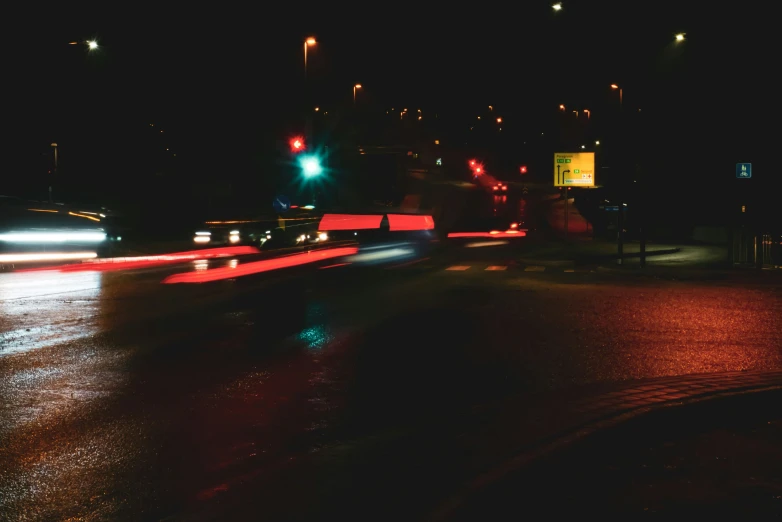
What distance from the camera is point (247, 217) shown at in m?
44.5

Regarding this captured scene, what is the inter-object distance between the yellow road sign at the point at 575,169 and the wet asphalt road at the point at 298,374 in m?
41.9

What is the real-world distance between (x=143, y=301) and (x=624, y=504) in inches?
530

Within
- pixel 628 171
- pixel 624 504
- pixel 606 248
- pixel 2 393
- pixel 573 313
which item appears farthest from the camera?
pixel 606 248

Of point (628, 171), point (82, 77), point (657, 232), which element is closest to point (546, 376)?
point (628, 171)

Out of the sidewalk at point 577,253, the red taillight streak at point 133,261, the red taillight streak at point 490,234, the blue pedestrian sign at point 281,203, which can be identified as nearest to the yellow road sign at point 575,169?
the red taillight streak at point 490,234

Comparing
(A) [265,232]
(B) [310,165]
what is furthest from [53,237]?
(B) [310,165]

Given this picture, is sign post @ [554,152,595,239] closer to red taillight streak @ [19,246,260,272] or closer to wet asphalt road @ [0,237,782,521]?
red taillight streak @ [19,246,260,272]

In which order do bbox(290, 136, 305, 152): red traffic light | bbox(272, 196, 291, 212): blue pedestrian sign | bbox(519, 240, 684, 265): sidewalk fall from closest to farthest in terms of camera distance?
bbox(519, 240, 684, 265): sidewalk
bbox(272, 196, 291, 212): blue pedestrian sign
bbox(290, 136, 305, 152): red traffic light

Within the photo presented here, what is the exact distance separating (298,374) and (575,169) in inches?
2144

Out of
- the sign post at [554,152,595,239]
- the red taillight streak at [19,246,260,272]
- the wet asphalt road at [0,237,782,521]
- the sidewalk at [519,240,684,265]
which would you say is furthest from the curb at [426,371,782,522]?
the sign post at [554,152,595,239]

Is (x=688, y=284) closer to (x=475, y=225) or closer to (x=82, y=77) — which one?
(x=475, y=225)

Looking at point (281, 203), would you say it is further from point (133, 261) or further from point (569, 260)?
point (569, 260)

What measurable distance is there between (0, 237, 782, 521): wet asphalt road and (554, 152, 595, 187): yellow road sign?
41886mm

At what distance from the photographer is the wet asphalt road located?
5.63 meters
